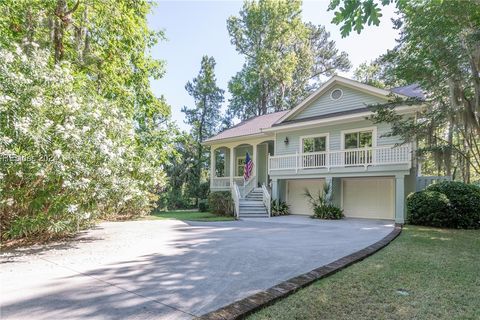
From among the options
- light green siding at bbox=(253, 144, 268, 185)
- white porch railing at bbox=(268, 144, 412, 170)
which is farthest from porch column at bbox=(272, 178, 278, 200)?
light green siding at bbox=(253, 144, 268, 185)

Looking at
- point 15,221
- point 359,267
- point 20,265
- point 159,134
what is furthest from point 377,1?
point 159,134

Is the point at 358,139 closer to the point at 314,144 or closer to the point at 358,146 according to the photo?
the point at 358,146

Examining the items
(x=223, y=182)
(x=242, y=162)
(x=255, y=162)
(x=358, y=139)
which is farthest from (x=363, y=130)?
(x=223, y=182)

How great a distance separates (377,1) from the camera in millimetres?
3500

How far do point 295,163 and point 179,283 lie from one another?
471 inches

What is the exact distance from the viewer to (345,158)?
13781mm

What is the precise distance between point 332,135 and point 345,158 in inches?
63.7

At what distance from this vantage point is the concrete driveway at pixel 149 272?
130 inches

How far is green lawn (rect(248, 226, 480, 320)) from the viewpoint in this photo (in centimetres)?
319

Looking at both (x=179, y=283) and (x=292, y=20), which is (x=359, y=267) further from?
(x=292, y=20)

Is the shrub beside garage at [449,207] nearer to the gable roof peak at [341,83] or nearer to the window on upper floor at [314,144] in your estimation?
the gable roof peak at [341,83]

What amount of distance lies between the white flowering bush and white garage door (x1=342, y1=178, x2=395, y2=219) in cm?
1116

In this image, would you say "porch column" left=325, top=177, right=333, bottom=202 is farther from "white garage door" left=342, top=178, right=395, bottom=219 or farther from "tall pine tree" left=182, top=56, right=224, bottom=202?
"tall pine tree" left=182, top=56, right=224, bottom=202

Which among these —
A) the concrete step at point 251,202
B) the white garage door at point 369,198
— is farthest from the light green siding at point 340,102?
the concrete step at point 251,202
